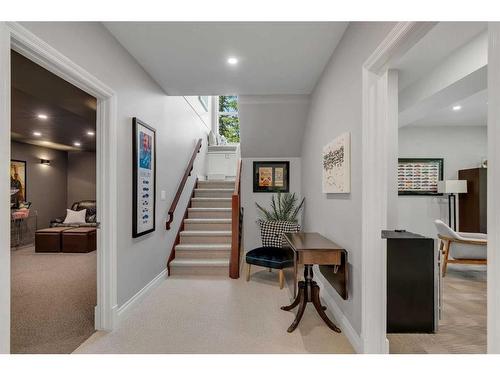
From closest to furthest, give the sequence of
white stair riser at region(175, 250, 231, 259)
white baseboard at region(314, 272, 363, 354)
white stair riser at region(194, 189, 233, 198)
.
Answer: white baseboard at region(314, 272, 363, 354) → white stair riser at region(175, 250, 231, 259) → white stair riser at region(194, 189, 233, 198)

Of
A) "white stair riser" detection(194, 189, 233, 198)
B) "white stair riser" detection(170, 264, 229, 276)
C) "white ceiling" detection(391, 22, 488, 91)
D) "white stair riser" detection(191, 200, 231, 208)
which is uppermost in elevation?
"white ceiling" detection(391, 22, 488, 91)

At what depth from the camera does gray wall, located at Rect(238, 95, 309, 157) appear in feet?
13.4

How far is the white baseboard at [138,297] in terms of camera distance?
2484 millimetres

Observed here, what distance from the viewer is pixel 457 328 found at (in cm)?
238

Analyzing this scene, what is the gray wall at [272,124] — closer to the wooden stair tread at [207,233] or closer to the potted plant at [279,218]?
the potted plant at [279,218]

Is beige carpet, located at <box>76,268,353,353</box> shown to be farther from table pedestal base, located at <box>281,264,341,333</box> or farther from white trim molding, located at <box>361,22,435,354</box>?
white trim molding, located at <box>361,22,435,354</box>

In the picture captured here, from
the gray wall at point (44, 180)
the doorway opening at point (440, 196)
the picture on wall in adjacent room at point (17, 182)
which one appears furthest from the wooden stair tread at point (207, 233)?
the gray wall at point (44, 180)

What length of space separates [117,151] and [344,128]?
2023mm

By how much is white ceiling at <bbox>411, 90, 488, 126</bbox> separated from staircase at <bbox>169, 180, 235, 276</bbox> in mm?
3681

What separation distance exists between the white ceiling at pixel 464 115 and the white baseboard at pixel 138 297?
4487 mm

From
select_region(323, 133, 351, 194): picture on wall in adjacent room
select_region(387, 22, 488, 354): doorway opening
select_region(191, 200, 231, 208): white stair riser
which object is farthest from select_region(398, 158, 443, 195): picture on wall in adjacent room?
select_region(191, 200, 231, 208): white stair riser

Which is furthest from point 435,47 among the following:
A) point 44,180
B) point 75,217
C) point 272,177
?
point 44,180

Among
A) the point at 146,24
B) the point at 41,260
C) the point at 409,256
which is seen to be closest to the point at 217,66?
the point at 146,24

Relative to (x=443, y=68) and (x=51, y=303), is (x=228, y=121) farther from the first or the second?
(x=51, y=303)
